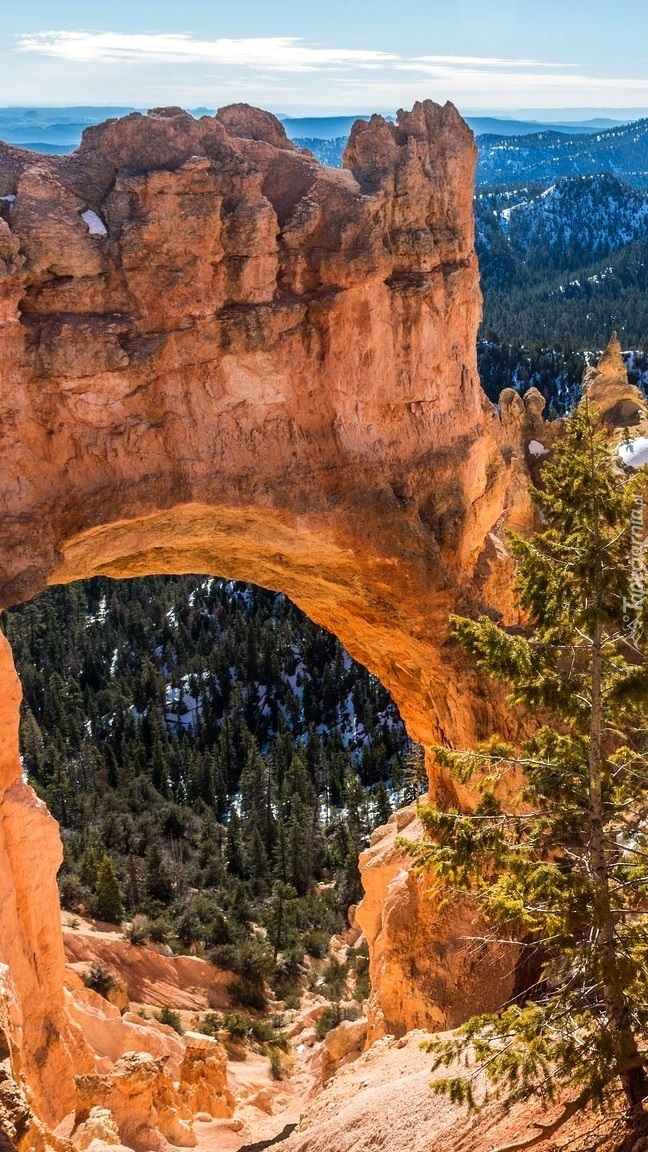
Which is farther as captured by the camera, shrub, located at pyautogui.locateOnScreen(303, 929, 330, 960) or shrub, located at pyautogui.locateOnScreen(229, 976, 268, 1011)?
shrub, located at pyautogui.locateOnScreen(303, 929, 330, 960)

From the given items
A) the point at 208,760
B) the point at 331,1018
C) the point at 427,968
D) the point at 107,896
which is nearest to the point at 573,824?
the point at 427,968

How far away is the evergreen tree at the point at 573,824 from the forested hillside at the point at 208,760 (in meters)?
22.8

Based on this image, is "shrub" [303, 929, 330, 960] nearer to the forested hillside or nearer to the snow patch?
the forested hillside

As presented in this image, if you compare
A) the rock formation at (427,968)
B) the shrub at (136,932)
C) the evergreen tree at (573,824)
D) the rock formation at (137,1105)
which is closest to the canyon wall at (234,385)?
the rock formation at (137,1105)

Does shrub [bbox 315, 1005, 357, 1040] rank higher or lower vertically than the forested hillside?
higher

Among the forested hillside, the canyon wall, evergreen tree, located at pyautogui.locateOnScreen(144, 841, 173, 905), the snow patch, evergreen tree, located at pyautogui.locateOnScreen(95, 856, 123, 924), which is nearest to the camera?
the canyon wall

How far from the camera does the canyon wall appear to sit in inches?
564

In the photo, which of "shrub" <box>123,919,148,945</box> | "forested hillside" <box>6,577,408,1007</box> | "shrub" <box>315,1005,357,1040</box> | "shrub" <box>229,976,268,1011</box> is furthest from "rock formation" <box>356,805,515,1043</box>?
"forested hillside" <box>6,577,408,1007</box>

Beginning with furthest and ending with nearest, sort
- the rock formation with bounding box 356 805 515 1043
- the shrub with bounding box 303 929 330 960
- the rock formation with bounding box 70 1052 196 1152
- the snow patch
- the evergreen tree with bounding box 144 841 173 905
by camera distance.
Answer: the snow patch, the evergreen tree with bounding box 144 841 173 905, the shrub with bounding box 303 929 330 960, the rock formation with bounding box 356 805 515 1043, the rock formation with bounding box 70 1052 196 1152

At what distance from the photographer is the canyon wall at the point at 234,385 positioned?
14.3 m

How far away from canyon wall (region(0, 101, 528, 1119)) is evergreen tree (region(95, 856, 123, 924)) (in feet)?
48.2

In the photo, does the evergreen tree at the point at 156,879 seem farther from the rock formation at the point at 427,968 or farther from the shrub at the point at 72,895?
the rock formation at the point at 427,968

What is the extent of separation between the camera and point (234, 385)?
51.5 feet

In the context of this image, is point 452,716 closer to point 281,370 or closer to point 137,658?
point 281,370
